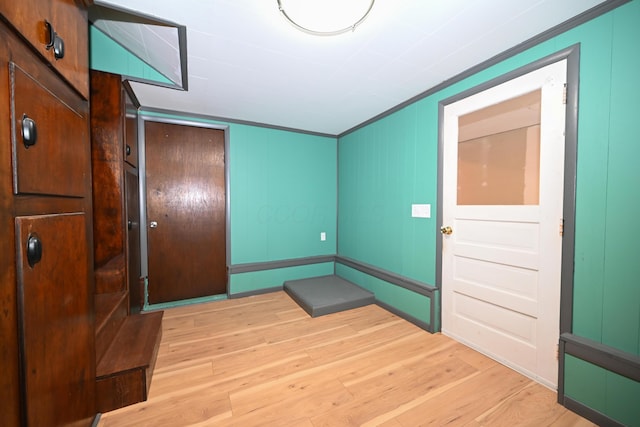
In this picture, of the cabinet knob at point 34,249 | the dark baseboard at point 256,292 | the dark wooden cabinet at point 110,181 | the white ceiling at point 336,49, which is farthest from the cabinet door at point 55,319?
the dark baseboard at point 256,292

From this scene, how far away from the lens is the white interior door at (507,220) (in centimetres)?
149

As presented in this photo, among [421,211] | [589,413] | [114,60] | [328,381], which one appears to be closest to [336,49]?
Answer: [421,211]

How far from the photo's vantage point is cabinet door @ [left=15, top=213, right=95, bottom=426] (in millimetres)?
739

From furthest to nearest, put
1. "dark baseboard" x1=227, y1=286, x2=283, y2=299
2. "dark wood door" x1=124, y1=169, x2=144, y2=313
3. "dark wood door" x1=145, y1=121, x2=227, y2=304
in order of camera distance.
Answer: "dark baseboard" x1=227, y1=286, x2=283, y2=299
"dark wood door" x1=145, y1=121, x2=227, y2=304
"dark wood door" x1=124, y1=169, x2=144, y2=313

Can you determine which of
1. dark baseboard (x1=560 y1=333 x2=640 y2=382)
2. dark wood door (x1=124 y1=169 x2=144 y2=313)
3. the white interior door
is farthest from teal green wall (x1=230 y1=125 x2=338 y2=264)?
dark baseboard (x1=560 y1=333 x2=640 y2=382)

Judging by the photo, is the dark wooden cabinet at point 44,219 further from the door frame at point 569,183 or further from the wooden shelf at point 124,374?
the door frame at point 569,183

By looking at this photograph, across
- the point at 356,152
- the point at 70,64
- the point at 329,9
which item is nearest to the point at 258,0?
the point at 329,9

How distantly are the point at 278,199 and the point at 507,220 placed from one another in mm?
2477

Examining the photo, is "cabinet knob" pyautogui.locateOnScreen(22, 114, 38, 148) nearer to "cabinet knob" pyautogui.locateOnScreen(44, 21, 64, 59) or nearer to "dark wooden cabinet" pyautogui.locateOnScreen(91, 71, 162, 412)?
"cabinet knob" pyautogui.locateOnScreen(44, 21, 64, 59)

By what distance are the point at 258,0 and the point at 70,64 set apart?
2.96 feet

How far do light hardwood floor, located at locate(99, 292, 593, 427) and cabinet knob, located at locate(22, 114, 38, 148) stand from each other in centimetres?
142

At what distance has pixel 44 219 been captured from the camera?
83 centimetres

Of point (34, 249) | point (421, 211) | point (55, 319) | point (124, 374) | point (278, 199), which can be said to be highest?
point (278, 199)

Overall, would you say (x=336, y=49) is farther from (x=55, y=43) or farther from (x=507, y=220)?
(x=507, y=220)
